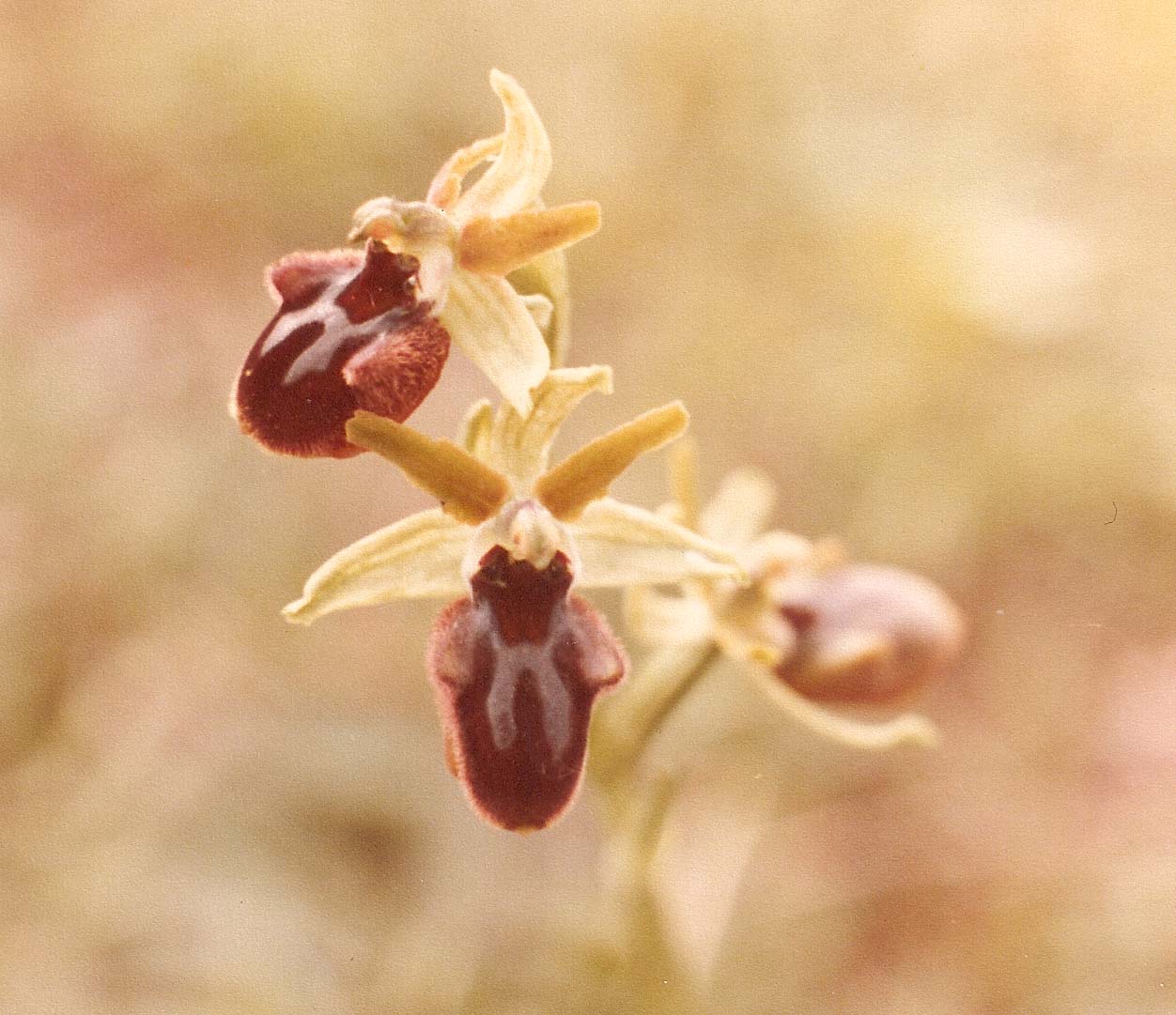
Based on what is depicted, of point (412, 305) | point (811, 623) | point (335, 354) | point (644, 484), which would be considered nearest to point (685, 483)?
point (811, 623)

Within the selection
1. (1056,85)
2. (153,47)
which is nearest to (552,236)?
(153,47)

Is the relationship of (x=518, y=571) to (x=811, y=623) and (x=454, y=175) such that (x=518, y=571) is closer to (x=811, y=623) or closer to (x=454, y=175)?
(x=454, y=175)

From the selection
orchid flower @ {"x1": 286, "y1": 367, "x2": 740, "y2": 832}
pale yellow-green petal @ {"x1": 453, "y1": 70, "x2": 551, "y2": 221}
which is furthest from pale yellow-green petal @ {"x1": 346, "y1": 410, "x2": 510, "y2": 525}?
pale yellow-green petal @ {"x1": 453, "y1": 70, "x2": 551, "y2": 221}

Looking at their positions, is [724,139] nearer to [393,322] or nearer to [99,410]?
[99,410]

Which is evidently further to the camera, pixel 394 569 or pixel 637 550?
pixel 637 550

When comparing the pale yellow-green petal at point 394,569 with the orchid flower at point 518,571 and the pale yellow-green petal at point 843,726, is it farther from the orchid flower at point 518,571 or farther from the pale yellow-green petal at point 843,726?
the pale yellow-green petal at point 843,726

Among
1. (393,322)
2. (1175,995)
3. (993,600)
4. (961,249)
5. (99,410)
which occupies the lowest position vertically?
(1175,995)

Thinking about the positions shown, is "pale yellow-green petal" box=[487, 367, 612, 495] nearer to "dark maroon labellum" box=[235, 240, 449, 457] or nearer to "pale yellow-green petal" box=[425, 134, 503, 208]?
"dark maroon labellum" box=[235, 240, 449, 457]
